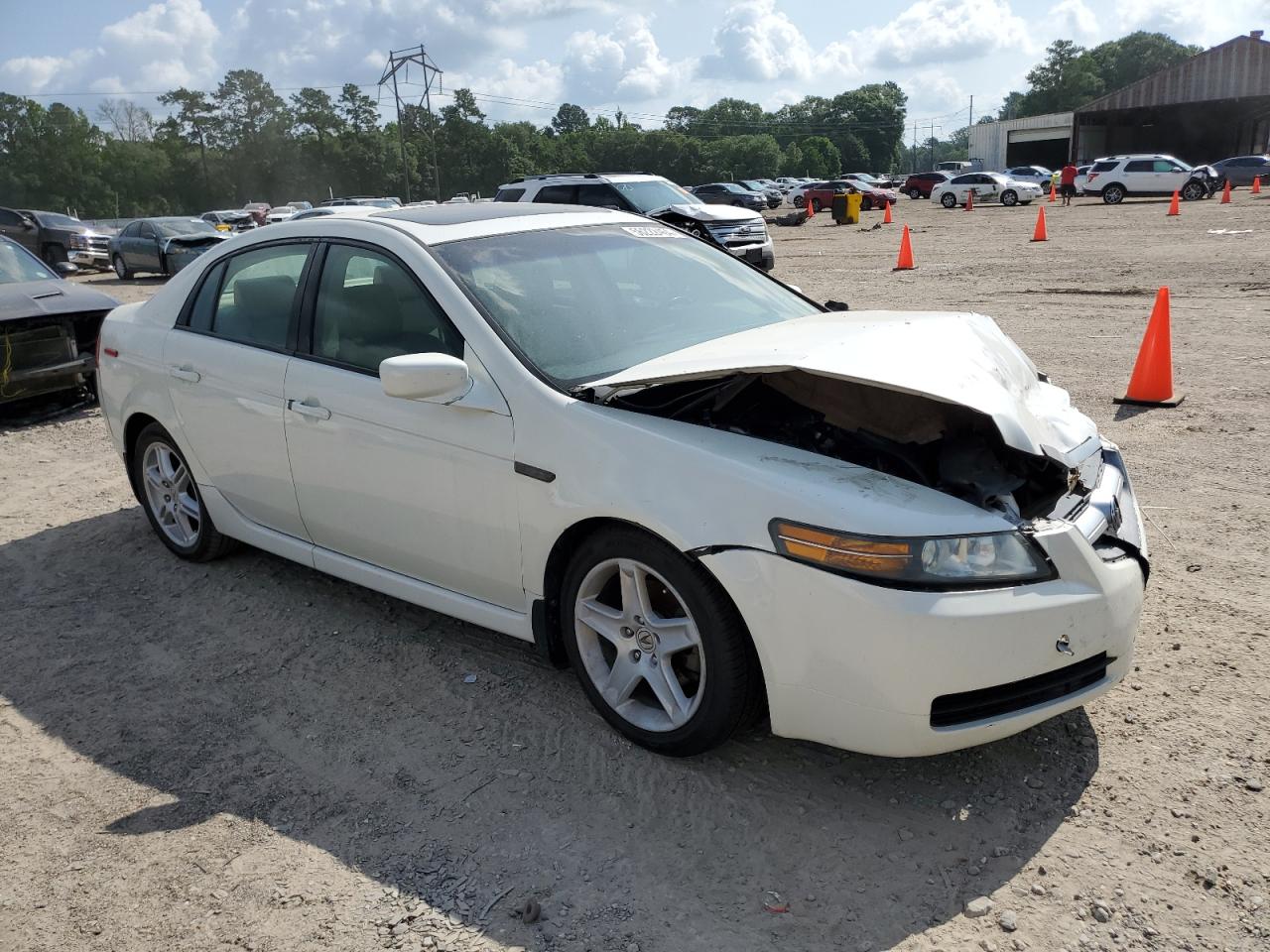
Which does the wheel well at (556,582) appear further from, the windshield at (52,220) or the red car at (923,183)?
the red car at (923,183)

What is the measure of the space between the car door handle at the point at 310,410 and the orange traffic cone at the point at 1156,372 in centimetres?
578

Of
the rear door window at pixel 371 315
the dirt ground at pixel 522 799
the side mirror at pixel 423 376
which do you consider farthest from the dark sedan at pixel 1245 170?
the side mirror at pixel 423 376

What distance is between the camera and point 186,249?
22.3 meters

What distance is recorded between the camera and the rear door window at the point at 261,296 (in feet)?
13.8

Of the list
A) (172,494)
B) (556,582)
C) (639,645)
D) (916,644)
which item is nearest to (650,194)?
(172,494)

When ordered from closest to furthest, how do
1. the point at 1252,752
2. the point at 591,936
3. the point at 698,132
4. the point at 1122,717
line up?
1. the point at 591,936
2. the point at 1252,752
3. the point at 1122,717
4. the point at 698,132

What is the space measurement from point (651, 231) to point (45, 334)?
6188 millimetres

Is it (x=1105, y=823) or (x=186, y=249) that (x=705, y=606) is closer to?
(x=1105, y=823)

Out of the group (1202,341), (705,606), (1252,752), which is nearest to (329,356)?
(705,606)

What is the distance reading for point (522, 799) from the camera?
3029 millimetres

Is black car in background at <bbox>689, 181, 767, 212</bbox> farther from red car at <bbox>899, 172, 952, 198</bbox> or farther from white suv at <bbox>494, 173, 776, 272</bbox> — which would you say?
white suv at <bbox>494, 173, 776, 272</bbox>

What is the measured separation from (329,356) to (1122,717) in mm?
3148

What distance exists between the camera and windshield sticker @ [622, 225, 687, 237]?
170 inches

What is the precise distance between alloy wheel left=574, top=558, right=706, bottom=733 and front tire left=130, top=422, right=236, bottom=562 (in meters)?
2.43
